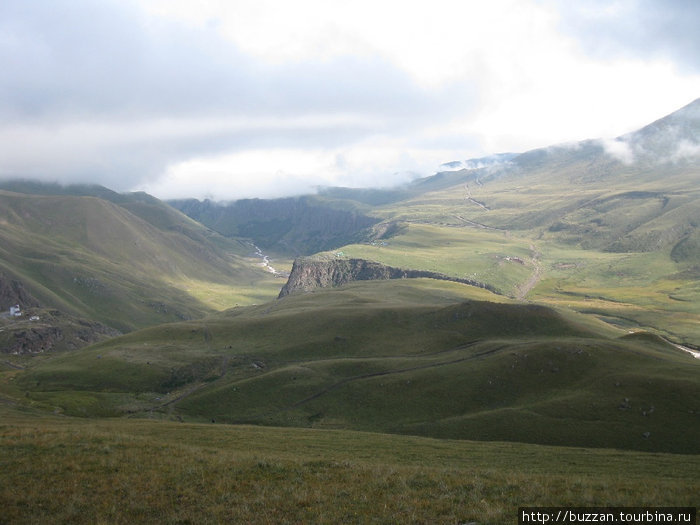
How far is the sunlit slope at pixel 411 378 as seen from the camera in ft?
255

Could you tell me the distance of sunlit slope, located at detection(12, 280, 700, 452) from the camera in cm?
7775

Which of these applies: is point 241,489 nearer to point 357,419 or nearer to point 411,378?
point 357,419

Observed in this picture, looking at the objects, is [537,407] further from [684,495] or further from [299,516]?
[299,516]

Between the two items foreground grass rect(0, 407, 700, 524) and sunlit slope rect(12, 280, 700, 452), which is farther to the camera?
sunlit slope rect(12, 280, 700, 452)

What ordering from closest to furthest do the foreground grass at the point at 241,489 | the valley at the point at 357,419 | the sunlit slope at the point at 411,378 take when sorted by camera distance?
1. the foreground grass at the point at 241,489
2. the valley at the point at 357,419
3. the sunlit slope at the point at 411,378

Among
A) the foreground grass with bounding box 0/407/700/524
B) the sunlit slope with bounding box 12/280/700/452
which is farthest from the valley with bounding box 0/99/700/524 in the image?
the sunlit slope with bounding box 12/280/700/452

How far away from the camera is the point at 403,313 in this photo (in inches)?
6083

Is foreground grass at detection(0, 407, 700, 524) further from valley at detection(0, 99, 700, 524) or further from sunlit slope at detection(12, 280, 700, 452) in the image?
sunlit slope at detection(12, 280, 700, 452)

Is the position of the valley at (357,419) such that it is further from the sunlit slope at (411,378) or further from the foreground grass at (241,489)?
the sunlit slope at (411,378)

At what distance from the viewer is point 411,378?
103000 millimetres

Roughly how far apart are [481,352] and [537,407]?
3320cm

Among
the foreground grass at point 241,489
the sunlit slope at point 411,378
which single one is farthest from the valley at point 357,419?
the sunlit slope at point 411,378

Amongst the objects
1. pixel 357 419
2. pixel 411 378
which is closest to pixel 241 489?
pixel 357 419

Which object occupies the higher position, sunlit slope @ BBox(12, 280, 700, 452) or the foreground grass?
the foreground grass
